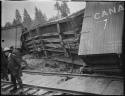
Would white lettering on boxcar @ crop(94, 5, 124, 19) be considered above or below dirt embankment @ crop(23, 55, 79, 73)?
above

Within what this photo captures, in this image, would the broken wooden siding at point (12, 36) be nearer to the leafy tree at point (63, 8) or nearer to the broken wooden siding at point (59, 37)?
the broken wooden siding at point (59, 37)

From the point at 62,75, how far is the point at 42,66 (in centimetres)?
329

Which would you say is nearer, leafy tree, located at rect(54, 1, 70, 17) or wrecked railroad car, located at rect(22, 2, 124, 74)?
wrecked railroad car, located at rect(22, 2, 124, 74)

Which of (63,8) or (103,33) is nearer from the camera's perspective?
(103,33)

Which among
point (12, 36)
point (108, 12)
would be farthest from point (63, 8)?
point (108, 12)

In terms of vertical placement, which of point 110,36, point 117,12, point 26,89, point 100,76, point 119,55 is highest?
point 117,12

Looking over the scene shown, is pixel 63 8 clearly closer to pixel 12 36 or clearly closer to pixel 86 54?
pixel 12 36

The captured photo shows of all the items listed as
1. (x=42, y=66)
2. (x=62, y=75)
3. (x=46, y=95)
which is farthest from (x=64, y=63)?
(x=46, y=95)

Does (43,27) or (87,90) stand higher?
(43,27)

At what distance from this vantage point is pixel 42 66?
10.3m


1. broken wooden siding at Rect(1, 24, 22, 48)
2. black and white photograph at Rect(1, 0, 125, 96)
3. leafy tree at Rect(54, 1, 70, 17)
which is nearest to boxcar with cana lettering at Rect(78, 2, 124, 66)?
black and white photograph at Rect(1, 0, 125, 96)

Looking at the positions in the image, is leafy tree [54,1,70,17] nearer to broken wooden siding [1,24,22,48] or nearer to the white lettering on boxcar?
broken wooden siding [1,24,22,48]

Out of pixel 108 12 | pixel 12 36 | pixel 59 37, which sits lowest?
pixel 59 37

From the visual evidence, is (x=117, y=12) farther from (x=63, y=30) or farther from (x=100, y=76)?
(x=63, y=30)
